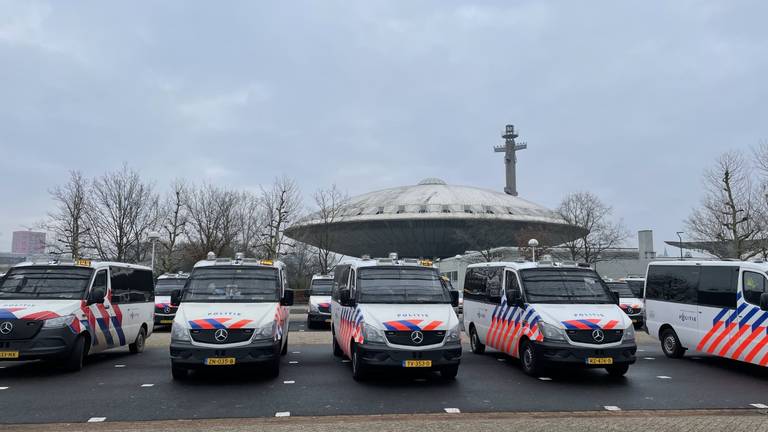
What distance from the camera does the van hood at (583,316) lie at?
10.3 meters

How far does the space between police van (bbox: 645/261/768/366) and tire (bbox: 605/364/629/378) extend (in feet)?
8.04

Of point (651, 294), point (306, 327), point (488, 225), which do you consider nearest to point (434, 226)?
point (488, 225)

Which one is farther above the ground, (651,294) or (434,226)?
(434,226)

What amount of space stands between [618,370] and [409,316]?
4.03m

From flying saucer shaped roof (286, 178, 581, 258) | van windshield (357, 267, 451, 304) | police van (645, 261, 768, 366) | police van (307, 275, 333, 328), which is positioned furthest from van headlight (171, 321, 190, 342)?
flying saucer shaped roof (286, 178, 581, 258)

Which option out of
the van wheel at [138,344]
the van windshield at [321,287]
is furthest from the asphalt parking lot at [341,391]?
the van windshield at [321,287]

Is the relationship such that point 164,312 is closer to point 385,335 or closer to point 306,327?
point 306,327

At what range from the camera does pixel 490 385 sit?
395 inches

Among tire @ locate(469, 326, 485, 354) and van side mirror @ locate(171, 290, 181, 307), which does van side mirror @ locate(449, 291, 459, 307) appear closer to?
tire @ locate(469, 326, 485, 354)

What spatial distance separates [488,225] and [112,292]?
47.9 meters

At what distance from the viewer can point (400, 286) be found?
36.1ft

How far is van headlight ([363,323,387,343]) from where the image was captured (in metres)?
9.70

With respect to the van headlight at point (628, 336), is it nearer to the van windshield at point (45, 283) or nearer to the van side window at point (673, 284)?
the van side window at point (673, 284)

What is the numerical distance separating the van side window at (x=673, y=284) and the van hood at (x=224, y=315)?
8.93 meters
